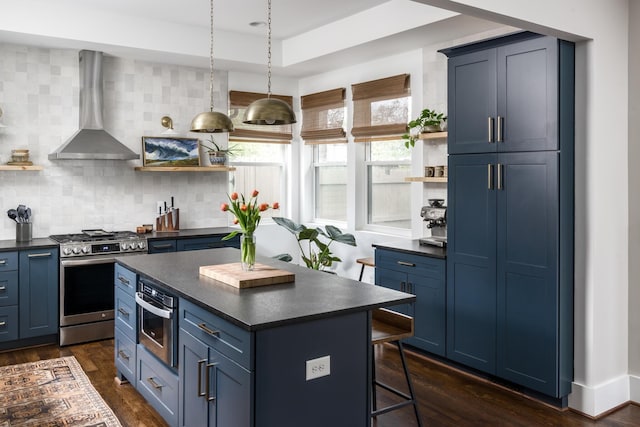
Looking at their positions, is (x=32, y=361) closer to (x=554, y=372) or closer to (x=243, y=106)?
(x=243, y=106)

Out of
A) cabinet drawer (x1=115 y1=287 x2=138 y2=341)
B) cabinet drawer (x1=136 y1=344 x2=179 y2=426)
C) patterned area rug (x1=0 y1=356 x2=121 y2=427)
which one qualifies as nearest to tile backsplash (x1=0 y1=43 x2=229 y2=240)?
patterned area rug (x1=0 y1=356 x2=121 y2=427)

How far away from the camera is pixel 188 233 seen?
A: 5777 mm

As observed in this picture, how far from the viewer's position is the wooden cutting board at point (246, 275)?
3070 mm

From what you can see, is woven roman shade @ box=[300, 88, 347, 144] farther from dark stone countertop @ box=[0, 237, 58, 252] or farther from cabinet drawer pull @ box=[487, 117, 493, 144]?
dark stone countertop @ box=[0, 237, 58, 252]

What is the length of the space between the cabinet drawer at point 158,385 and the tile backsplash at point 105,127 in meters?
2.50

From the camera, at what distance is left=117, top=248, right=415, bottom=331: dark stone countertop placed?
2.43 metres

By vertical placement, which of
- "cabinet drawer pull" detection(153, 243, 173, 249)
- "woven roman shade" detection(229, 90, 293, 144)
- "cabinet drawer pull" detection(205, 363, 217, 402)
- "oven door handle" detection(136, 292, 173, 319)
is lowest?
"cabinet drawer pull" detection(205, 363, 217, 402)

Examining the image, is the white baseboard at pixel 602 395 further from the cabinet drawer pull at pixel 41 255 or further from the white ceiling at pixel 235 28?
the cabinet drawer pull at pixel 41 255

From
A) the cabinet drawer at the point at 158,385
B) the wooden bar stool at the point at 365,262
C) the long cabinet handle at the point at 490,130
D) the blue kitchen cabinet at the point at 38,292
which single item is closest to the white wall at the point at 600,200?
the long cabinet handle at the point at 490,130

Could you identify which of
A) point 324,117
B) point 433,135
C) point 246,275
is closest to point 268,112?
point 246,275

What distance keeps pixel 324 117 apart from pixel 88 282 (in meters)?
3.13

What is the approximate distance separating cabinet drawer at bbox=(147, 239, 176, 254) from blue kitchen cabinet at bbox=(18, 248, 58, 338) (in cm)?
85

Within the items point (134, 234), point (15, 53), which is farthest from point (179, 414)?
point (15, 53)

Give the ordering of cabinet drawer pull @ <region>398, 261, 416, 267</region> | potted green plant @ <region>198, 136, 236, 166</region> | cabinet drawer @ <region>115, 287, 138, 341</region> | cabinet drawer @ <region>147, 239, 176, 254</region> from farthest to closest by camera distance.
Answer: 1. potted green plant @ <region>198, 136, 236, 166</region>
2. cabinet drawer @ <region>147, 239, 176, 254</region>
3. cabinet drawer pull @ <region>398, 261, 416, 267</region>
4. cabinet drawer @ <region>115, 287, 138, 341</region>
